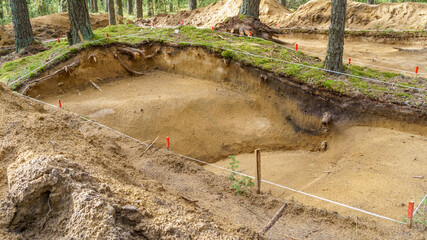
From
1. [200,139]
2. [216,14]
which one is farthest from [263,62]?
[216,14]

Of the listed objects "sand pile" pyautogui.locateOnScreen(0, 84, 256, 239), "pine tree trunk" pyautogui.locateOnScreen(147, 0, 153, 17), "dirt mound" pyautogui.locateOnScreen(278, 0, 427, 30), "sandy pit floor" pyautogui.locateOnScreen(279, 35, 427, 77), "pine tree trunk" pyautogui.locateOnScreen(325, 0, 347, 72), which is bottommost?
"sand pile" pyautogui.locateOnScreen(0, 84, 256, 239)

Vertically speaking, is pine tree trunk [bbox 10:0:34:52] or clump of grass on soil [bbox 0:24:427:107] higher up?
pine tree trunk [bbox 10:0:34:52]

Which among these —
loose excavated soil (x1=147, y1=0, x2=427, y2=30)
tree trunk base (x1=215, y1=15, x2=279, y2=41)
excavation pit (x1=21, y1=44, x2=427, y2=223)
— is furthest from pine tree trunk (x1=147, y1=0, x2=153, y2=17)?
excavation pit (x1=21, y1=44, x2=427, y2=223)

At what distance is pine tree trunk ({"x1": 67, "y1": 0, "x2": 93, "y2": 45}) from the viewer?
11.0m

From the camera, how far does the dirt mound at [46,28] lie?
16.4 meters

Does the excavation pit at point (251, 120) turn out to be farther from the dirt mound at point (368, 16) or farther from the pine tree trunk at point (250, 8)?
the dirt mound at point (368, 16)

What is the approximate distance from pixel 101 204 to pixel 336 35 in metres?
7.74

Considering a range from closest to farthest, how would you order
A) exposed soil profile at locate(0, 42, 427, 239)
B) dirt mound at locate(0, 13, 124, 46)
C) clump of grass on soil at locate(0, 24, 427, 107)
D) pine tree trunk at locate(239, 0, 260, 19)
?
exposed soil profile at locate(0, 42, 427, 239)
clump of grass on soil at locate(0, 24, 427, 107)
pine tree trunk at locate(239, 0, 260, 19)
dirt mound at locate(0, 13, 124, 46)

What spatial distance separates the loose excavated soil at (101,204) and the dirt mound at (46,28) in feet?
43.8

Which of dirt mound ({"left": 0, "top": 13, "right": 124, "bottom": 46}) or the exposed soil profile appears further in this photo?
dirt mound ({"left": 0, "top": 13, "right": 124, "bottom": 46})

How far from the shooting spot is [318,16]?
62.3ft

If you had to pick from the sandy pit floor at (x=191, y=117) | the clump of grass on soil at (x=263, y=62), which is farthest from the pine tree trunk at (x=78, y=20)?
the sandy pit floor at (x=191, y=117)

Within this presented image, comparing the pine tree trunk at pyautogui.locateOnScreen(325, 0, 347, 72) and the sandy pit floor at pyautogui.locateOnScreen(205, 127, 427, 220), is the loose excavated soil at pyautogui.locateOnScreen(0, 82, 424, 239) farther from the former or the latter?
the pine tree trunk at pyautogui.locateOnScreen(325, 0, 347, 72)

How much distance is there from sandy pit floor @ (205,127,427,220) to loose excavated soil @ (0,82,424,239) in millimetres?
1076
